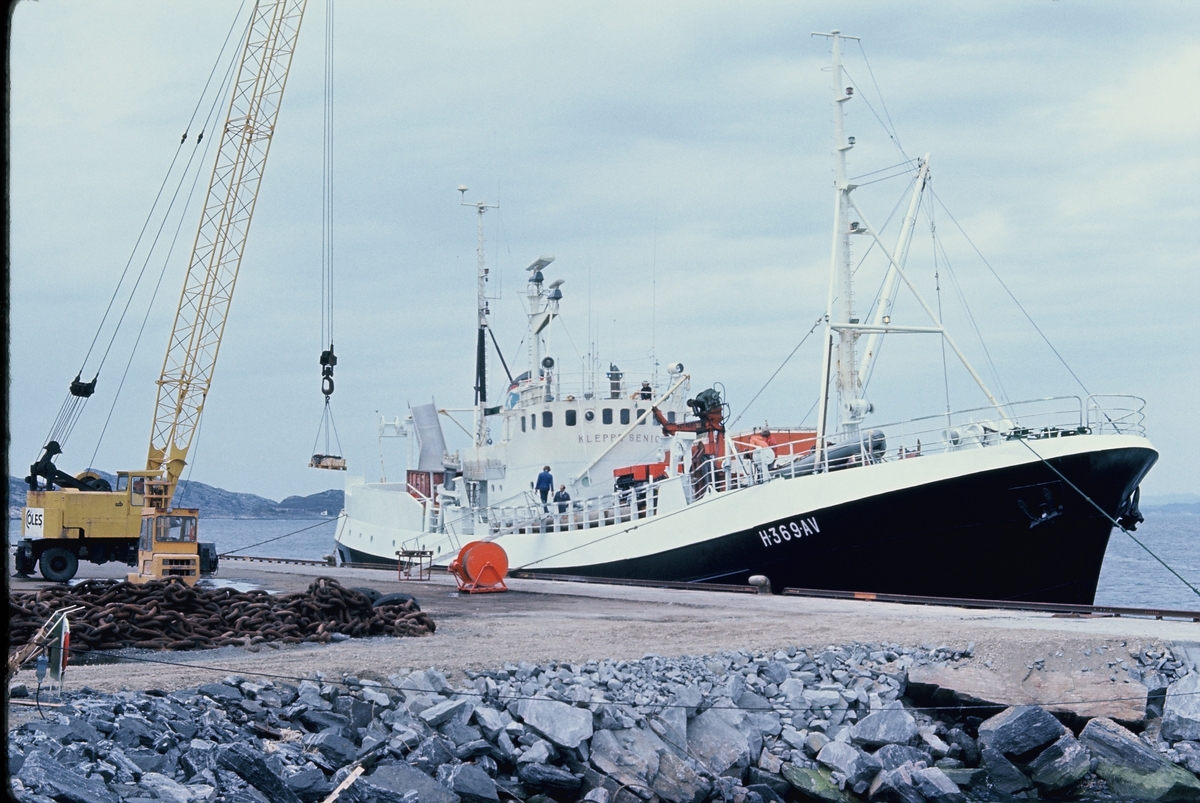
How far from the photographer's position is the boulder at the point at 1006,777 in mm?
11234

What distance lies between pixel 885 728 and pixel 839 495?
9627mm

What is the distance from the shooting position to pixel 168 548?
23.5 m

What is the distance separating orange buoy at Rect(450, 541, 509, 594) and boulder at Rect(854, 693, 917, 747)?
35.9 feet

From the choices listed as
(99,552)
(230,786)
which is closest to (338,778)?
(230,786)

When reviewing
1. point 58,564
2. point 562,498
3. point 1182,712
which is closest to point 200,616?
point 1182,712

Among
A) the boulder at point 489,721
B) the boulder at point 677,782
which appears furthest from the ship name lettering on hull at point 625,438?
the boulder at point 489,721

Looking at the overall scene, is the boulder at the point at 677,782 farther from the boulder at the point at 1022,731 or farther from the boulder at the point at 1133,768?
the boulder at the point at 1133,768

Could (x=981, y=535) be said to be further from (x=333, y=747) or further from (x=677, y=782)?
(x=333, y=747)

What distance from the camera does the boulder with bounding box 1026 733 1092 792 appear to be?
11156mm

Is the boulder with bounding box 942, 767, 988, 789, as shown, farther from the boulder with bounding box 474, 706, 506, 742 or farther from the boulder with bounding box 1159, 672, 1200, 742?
the boulder with bounding box 474, 706, 506, 742

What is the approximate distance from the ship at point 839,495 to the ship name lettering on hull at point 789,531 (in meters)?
0.03

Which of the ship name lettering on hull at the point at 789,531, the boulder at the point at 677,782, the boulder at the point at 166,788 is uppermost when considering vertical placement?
the ship name lettering on hull at the point at 789,531

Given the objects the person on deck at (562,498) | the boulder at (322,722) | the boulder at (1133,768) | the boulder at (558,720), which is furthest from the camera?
the person on deck at (562,498)

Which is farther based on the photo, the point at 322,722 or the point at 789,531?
the point at 789,531
